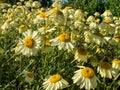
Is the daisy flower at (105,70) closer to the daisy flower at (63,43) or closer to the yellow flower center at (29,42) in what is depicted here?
the daisy flower at (63,43)

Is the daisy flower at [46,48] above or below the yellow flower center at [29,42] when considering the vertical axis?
below

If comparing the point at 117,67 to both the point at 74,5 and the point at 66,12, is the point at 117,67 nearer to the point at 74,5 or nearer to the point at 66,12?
the point at 66,12

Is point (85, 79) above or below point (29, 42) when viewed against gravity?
below

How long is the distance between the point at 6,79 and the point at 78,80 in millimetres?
1284

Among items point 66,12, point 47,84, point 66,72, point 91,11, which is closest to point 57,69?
point 66,72

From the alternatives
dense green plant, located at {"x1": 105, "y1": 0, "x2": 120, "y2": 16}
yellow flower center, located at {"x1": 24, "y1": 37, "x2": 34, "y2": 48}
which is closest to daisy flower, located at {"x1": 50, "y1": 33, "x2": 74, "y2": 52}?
yellow flower center, located at {"x1": 24, "y1": 37, "x2": 34, "y2": 48}

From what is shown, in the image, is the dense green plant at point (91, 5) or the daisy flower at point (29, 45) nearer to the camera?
the daisy flower at point (29, 45)

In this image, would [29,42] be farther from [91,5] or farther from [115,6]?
[91,5]

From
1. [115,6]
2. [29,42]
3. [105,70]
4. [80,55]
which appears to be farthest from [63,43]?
[115,6]

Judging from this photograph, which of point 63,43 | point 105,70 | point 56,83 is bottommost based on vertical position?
point 105,70

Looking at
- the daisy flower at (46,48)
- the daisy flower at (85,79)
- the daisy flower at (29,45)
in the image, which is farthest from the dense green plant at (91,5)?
the daisy flower at (85,79)

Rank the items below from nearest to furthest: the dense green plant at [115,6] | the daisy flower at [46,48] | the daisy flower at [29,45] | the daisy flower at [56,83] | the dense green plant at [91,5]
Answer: the daisy flower at [56,83]
the daisy flower at [29,45]
the daisy flower at [46,48]
the dense green plant at [115,6]
the dense green plant at [91,5]

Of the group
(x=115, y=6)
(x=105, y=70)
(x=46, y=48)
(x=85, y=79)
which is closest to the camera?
(x=85, y=79)

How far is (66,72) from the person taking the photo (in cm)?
393
